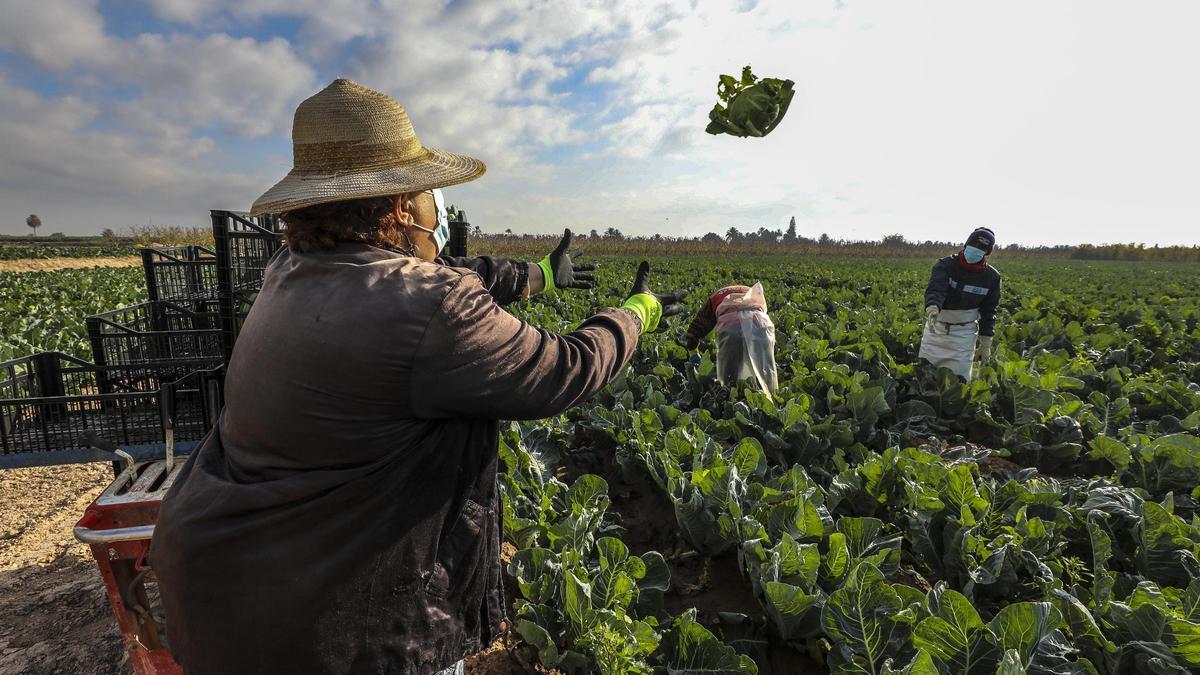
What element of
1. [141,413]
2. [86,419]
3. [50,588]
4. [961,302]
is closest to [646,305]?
[141,413]

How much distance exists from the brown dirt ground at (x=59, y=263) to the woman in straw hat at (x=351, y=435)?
4005 centimetres

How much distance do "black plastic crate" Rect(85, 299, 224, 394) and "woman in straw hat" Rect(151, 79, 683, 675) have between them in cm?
236

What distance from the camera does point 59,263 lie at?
35.3 metres

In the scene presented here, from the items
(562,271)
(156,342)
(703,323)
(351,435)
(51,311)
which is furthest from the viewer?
(51,311)

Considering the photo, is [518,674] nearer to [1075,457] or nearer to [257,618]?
[257,618]

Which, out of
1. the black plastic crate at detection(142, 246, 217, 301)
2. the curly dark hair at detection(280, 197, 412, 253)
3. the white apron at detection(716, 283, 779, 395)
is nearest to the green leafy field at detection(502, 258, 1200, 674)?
the white apron at detection(716, 283, 779, 395)

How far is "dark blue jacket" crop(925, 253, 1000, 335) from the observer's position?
6770 millimetres

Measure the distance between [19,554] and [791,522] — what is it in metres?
5.02

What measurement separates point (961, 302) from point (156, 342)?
313 inches

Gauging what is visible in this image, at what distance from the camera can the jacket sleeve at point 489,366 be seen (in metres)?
1.33

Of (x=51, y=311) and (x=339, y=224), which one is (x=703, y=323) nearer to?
(x=339, y=224)

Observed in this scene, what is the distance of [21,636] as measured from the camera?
318 cm

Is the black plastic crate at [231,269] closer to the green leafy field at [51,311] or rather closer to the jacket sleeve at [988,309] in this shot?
the green leafy field at [51,311]

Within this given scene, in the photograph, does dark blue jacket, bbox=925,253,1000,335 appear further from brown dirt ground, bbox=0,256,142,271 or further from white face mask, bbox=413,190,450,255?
brown dirt ground, bbox=0,256,142,271
